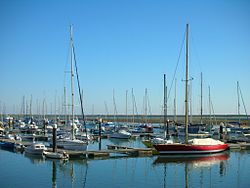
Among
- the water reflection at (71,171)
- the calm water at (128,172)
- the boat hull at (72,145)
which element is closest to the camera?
the calm water at (128,172)

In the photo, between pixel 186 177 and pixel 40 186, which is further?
pixel 186 177

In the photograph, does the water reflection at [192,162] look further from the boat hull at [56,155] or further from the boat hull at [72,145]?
the boat hull at [56,155]

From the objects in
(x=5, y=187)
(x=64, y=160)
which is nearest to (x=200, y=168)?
(x=64, y=160)

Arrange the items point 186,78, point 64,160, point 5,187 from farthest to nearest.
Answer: point 186,78 → point 64,160 → point 5,187

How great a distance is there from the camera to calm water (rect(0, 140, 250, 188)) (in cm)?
2605

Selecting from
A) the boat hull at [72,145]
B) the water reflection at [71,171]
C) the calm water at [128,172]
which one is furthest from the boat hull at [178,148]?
the water reflection at [71,171]

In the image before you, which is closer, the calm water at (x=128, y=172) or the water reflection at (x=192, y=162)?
the calm water at (x=128, y=172)

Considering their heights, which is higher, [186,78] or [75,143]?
[186,78]

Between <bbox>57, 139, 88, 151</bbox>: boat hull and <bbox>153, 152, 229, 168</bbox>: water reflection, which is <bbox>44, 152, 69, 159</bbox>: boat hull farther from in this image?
<bbox>153, 152, 229, 168</bbox>: water reflection

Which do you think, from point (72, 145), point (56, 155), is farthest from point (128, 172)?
point (72, 145)

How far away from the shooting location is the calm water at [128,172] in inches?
1025

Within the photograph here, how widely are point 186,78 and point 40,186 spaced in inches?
814

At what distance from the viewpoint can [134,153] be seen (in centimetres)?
3919

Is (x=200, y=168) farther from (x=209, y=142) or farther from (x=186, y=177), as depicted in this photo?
(x=209, y=142)
